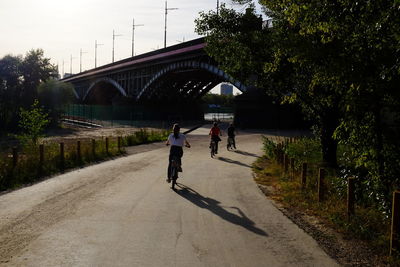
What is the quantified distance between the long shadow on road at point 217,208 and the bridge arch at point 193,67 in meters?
25.8

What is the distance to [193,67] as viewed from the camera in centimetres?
4684

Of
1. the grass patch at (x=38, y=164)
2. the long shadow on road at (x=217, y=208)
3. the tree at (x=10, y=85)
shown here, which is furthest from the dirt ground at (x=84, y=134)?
the long shadow on road at (x=217, y=208)

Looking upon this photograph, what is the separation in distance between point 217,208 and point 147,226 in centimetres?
193

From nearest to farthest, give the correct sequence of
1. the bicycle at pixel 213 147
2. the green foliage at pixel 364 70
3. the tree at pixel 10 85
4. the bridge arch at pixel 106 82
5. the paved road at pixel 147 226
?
the paved road at pixel 147 226 < the green foliage at pixel 364 70 < the bicycle at pixel 213 147 < the tree at pixel 10 85 < the bridge arch at pixel 106 82

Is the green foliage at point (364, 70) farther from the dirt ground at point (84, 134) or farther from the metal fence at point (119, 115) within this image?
the metal fence at point (119, 115)

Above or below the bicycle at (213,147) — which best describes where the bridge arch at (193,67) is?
above

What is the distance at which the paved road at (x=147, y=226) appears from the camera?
17.2ft

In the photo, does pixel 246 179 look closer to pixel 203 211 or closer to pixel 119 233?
pixel 203 211

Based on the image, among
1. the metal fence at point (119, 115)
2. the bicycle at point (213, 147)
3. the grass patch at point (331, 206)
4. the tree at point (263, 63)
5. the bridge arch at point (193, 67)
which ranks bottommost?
the grass patch at point (331, 206)

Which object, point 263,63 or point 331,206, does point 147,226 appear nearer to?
point 331,206

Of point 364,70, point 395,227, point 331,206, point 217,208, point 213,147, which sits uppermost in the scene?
point 364,70

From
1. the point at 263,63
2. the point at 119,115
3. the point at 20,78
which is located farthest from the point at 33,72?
the point at 263,63

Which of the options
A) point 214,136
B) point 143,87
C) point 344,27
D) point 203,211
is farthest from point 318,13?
point 143,87

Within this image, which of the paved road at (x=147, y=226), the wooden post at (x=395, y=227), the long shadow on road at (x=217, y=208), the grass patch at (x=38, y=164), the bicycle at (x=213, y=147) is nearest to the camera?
the paved road at (x=147, y=226)
